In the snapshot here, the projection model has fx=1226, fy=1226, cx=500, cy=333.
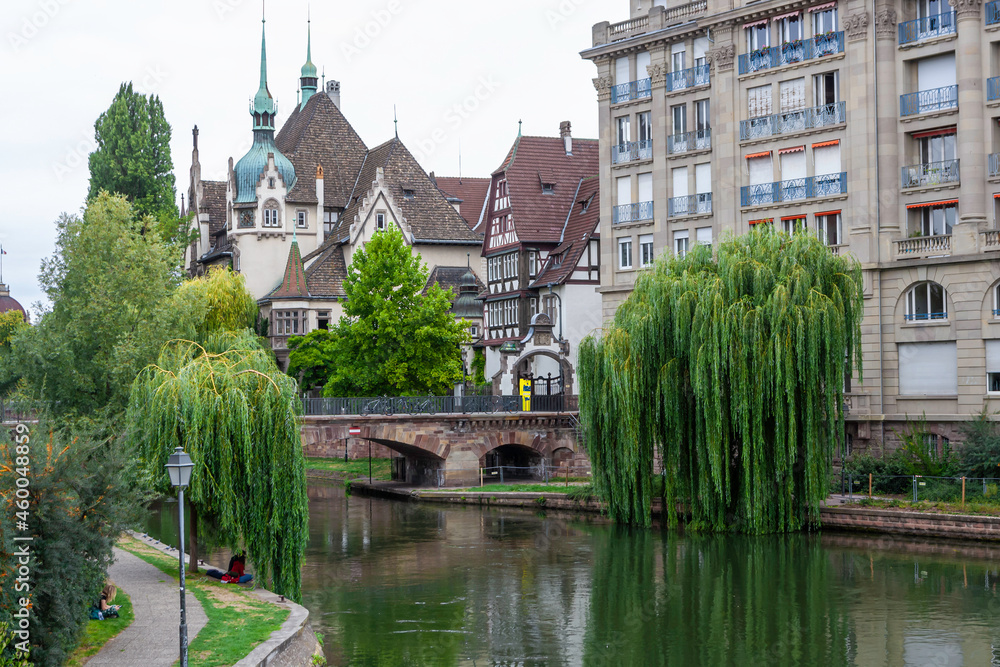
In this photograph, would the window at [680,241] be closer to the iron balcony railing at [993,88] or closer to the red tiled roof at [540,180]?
the iron balcony railing at [993,88]

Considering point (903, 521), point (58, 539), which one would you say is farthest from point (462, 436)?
point (58, 539)

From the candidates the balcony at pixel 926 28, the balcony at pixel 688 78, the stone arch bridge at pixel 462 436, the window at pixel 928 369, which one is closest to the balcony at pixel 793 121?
the balcony at pixel 688 78

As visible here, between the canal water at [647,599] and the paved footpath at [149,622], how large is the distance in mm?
3109

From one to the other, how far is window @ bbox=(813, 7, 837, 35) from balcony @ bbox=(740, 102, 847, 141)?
283 centimetres

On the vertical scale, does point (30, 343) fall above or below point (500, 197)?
below

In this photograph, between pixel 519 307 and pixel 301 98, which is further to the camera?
pixel 301 98

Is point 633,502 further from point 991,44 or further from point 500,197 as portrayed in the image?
point 500,197

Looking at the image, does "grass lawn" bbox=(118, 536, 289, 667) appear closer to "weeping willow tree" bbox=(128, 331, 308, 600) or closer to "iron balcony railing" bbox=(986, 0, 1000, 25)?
"weeping willow tree" bbox=(128, 331, 308, 600)

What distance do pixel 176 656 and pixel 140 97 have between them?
6400 cm

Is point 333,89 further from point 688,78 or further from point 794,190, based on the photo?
point 794,190

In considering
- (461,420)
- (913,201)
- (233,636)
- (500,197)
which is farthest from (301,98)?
(233,636)

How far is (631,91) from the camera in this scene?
52719 mm

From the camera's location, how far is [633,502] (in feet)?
132

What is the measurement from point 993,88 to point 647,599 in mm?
22635
